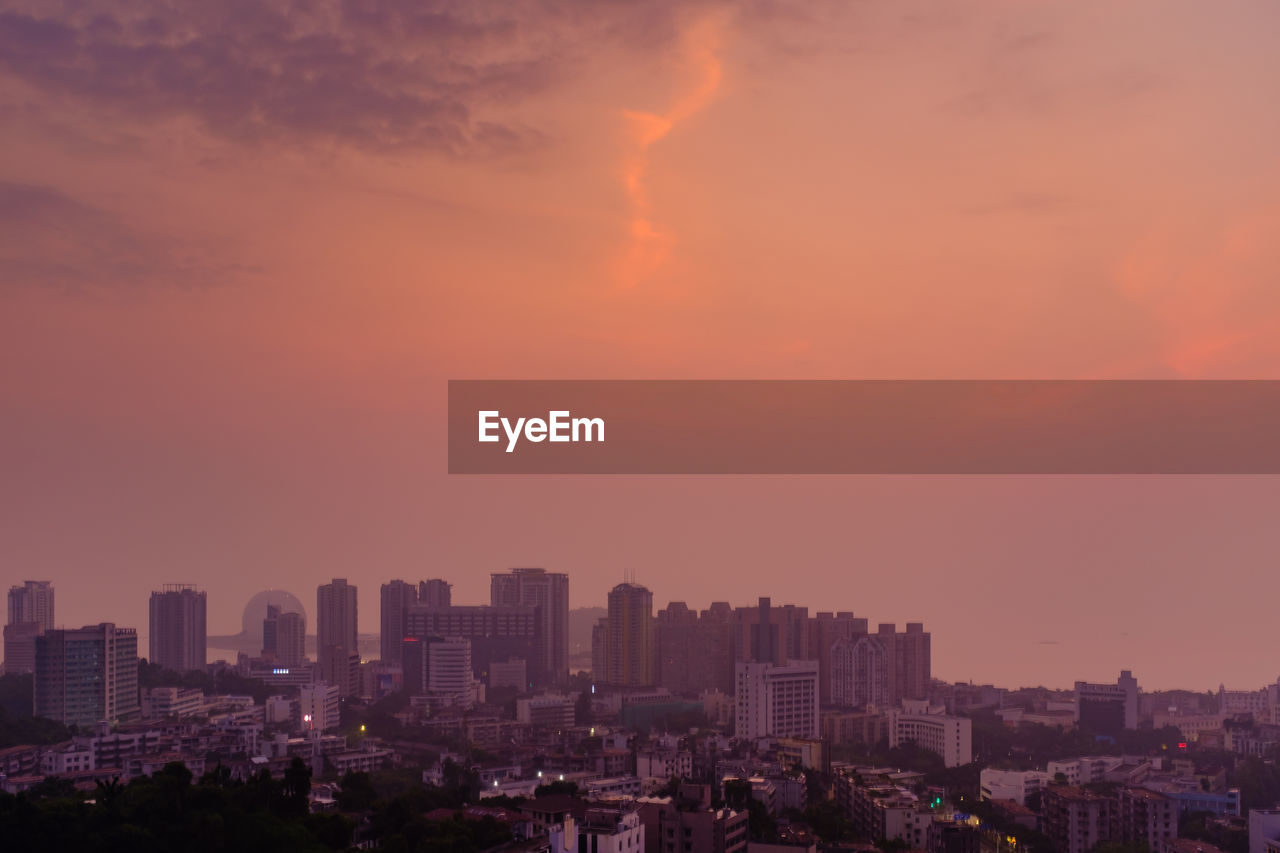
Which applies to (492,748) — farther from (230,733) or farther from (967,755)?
(967,755)

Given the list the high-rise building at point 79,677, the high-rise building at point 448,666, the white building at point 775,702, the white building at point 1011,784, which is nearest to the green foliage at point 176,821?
the white building at point 1011,784

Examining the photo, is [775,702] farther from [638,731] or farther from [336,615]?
[336,615]

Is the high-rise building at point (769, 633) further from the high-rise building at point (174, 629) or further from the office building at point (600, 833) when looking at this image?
the office building at point (600, 833)

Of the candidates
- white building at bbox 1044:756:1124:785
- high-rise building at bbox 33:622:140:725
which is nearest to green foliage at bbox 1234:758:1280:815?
white building at bbox 1044:756:1124:785

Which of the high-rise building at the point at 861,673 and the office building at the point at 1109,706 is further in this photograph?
the high-rise building at the point at 861,673

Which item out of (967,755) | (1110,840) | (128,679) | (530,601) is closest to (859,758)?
(967,755)

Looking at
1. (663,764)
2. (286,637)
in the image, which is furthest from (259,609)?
(663,764)
